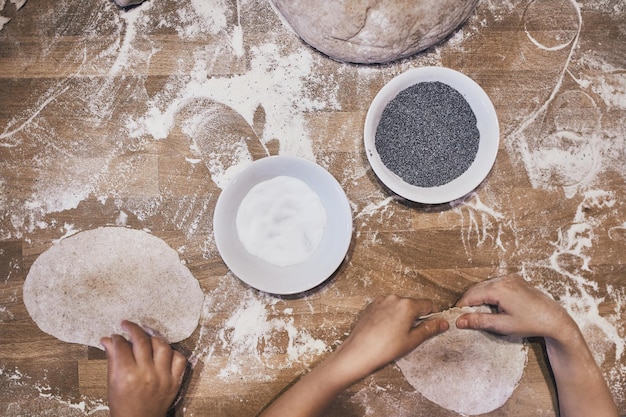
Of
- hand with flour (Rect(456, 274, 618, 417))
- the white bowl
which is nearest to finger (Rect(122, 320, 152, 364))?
the white bowl

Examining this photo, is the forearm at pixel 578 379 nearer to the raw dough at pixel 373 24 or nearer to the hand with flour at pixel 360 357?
the hand with flour at pixel 360 357

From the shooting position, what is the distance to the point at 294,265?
1.24 meters

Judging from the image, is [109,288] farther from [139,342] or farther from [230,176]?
[230,176]

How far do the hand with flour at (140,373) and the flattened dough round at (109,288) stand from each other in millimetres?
38

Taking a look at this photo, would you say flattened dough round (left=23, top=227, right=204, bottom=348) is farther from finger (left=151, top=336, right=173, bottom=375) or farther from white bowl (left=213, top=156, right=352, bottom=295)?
white bowl (left=213, top=156, right=352, bottom=295)

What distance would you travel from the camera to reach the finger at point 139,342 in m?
1.23

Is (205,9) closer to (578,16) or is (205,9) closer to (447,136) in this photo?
(447,136)

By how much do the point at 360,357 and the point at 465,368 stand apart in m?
0.27

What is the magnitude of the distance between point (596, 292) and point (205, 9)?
1139mm

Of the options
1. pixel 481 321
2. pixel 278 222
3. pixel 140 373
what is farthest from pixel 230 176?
pixel 481 321

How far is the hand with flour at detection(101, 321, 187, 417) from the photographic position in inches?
47.5

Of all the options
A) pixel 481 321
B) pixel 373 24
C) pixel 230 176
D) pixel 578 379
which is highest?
pixel 373 24

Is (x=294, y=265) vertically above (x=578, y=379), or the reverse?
(x=294, y=265)

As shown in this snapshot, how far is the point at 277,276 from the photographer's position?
1.23m
